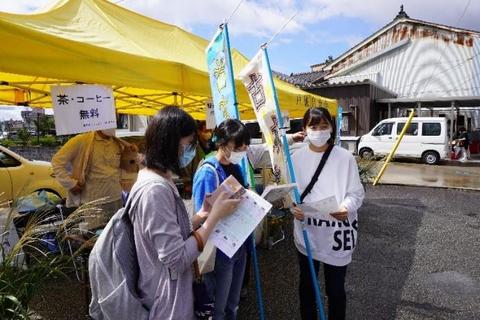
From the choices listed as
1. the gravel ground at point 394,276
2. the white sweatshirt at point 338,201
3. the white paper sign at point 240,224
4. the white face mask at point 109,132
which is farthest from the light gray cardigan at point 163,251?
the white face mask at point 109,132

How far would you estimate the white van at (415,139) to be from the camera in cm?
1456

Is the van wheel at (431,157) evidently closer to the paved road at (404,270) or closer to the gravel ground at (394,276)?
the paved road at (404,270)

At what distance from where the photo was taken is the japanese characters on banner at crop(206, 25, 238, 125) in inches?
112

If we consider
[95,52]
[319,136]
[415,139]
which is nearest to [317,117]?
[319,136]

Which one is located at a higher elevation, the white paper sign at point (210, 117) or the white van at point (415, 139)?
the white paper sign at point (210, 117)

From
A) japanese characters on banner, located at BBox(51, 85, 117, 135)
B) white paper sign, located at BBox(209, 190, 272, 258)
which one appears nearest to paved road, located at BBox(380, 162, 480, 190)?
japanese characters on banner, located at BBox(51, 85, 117, 135)

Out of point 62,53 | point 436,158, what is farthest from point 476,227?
point 436,158

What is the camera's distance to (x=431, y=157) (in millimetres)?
14891

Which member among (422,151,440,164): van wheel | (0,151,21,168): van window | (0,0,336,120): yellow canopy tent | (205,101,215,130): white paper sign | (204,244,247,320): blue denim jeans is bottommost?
(422,151,440,164): van wheel

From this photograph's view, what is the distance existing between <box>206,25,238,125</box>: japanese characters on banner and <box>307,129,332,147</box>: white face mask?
Result: 2.01 ft

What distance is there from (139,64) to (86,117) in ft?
2.10

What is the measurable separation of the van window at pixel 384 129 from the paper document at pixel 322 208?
14.3m

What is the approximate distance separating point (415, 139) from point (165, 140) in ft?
50.4

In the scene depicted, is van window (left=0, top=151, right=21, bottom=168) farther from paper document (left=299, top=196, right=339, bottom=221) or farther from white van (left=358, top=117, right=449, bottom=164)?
white van (left=358, top=117, right=449, bottom=164)
